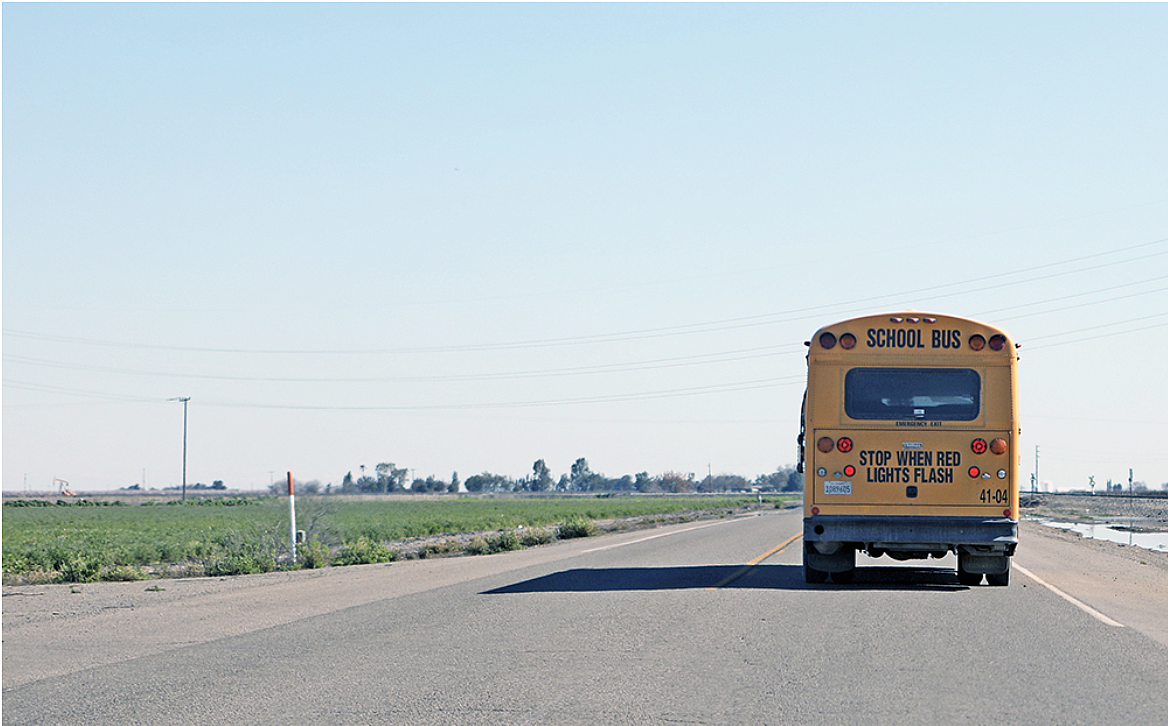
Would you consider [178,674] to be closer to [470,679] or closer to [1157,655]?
[470,679]

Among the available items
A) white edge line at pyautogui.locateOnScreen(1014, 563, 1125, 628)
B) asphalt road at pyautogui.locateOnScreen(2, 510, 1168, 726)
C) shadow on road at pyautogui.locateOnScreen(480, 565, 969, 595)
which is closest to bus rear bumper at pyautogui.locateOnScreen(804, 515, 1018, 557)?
asphalt road at pyautogui.locateOnScreen(2, 510, 1168, 726)

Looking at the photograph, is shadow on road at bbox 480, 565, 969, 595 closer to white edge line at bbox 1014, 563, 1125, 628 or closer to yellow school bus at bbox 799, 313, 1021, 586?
yellow school bus at bbox 799, 313, 1021, 586

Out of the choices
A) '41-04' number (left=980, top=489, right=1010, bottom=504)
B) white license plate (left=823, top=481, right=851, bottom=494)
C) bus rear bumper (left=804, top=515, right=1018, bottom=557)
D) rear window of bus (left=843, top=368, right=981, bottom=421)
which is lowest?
bus rear bumper (left=804, top=515, right=1018, bottom=557)

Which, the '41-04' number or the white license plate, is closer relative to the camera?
the '41-04' number

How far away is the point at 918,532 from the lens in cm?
1544

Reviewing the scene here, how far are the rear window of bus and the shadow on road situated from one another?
2486 millimetres

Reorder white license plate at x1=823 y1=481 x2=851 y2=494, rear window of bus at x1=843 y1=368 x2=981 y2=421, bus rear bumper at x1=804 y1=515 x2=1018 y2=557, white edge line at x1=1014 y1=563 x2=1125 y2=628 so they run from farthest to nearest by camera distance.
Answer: white license plate at x1=823 y1=481 x2=851 y2=494, rear window of bus at x1=843 y1=368 x2=981 y2=421, bus rear bumper at x1=804 y1=515 x2=1018 y2=557, white edge line at x1=1014 y1=563 x2=1125 y2=628

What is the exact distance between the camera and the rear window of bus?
1552 centimetres

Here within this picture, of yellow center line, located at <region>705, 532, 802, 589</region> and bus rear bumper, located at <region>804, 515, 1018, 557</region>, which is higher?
bus rear bumper, located at <region>804, 515, 1018, 557</region>

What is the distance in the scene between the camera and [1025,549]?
28.5 meters

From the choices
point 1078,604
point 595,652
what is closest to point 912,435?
point 1078,604

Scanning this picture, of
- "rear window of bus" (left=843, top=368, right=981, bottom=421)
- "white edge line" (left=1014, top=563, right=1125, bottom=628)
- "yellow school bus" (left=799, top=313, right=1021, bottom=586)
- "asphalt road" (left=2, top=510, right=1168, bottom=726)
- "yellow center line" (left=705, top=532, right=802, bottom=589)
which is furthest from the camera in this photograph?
"yellow center line" (left=705, top=532, right=802, bottom=589)

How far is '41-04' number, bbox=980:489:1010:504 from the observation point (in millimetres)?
15359

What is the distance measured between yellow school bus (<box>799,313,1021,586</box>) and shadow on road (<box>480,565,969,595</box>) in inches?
43.1
